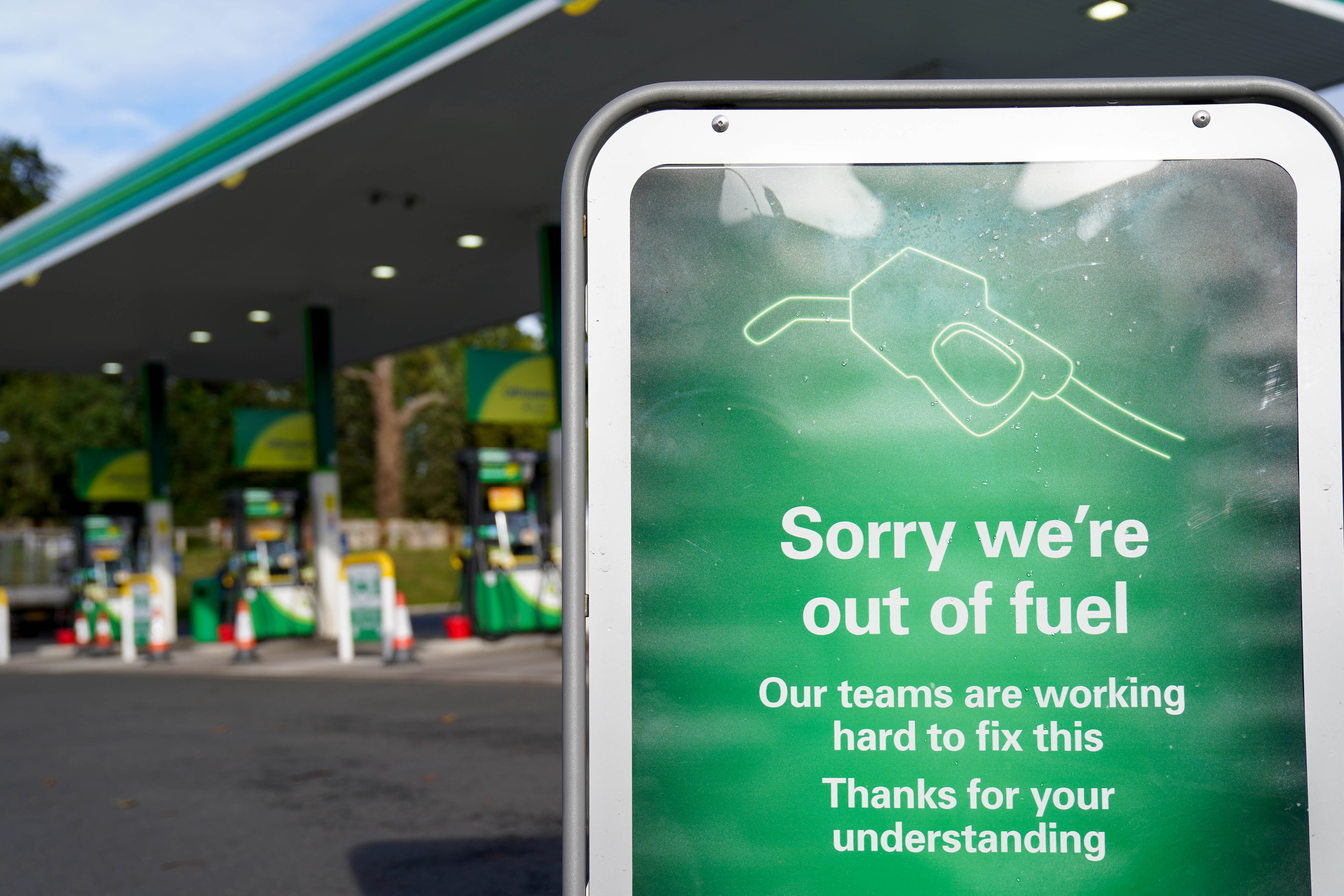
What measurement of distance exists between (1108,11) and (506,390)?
26.0ft

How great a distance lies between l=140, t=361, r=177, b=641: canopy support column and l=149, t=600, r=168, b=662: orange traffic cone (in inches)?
133

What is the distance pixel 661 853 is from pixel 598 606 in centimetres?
43

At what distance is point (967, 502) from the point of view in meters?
1.99

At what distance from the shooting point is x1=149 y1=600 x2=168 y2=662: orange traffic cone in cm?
1526

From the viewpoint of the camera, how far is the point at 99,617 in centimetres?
1700

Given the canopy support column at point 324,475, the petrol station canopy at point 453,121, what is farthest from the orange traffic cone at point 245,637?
the petrol station canopy at point 453,121

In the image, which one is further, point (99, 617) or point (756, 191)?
point (99, 617)

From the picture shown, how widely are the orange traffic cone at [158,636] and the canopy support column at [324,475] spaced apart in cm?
246

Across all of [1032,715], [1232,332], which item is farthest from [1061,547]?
[1232,332]

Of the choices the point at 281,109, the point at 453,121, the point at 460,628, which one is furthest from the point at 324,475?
the point at 453,121

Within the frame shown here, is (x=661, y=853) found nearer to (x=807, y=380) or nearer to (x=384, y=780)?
(x=807, y=380)

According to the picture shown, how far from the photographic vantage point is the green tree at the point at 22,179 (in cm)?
4009

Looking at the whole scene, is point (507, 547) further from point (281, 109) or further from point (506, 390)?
point (281, 109)

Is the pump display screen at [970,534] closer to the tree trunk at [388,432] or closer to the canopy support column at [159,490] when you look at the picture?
the canopy support column at [159,490]
